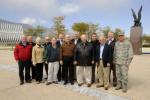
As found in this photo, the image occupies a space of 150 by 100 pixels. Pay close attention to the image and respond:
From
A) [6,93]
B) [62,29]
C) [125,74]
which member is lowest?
[6,93]

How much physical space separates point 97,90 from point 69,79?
129 cm

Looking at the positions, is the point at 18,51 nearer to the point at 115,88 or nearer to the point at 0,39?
the point at 115,88

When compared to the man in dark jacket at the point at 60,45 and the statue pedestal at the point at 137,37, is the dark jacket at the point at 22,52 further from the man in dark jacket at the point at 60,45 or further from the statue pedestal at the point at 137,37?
the statue pedestal at the point at 137,37

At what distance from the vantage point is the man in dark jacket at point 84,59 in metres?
6.57

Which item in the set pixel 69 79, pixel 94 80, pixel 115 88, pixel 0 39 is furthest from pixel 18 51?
pixel 0 39

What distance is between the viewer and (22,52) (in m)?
6.90

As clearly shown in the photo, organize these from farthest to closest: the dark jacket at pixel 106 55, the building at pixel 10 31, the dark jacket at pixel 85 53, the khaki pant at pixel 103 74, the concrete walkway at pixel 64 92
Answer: the building at pixel 10 31
the dark jacket at pixel 85 53
the khaki pant at pixel 103 74
the dark jacket at pixel 106 55
the concrete walkway at pixel 64 92

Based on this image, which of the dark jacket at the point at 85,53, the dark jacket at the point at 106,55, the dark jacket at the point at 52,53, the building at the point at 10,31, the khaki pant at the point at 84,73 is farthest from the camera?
the building at the point at 10,31

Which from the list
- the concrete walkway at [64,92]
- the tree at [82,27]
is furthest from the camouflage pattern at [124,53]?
the tree at [82,27]

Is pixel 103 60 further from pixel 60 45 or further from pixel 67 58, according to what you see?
pixel 60 45

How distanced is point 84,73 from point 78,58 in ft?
1.80

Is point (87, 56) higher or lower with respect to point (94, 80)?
higher

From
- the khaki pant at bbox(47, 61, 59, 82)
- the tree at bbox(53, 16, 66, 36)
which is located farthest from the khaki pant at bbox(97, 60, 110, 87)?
the tree at bbox(53, 16, 66, 36)

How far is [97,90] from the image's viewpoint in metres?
6.06
